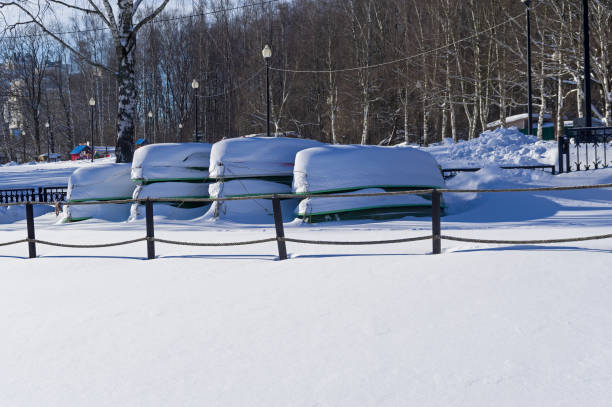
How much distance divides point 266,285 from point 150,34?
51.1 m

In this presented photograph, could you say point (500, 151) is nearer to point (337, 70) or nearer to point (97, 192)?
point (97, 192)

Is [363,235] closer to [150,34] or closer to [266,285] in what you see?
[266,285]

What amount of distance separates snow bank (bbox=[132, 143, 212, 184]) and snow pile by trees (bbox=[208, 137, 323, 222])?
930 mm

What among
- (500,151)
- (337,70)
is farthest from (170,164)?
(337,70)

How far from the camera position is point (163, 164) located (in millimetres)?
13125

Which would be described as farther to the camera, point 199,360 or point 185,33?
point 185,33

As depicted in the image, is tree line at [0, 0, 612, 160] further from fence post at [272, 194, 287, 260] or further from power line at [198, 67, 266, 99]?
fence post at [272, 194, 287, 260]

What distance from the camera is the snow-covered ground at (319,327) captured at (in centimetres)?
359

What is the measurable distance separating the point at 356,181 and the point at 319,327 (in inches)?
271

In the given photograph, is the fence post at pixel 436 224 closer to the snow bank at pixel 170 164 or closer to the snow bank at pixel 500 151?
the snow bank at pixel 170 164

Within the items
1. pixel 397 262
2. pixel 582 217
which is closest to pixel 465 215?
pixel 582 217

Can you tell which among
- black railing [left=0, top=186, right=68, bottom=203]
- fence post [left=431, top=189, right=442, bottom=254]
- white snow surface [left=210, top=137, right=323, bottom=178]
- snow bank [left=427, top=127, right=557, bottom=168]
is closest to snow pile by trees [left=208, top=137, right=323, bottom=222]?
white snow surface [left=210, top=137, right=323, bottom=178]

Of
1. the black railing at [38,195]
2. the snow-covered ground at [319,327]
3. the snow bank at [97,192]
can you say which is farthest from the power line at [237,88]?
the snow-covered ground at [319,327]

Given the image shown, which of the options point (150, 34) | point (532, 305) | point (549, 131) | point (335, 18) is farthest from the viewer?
point (150, 34)
